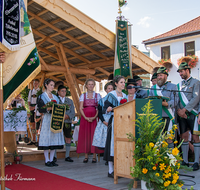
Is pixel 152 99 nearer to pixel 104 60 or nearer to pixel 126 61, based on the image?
pixel 126 61

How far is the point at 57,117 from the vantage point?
17.6ft

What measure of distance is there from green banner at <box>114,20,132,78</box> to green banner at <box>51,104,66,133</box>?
9.26 ft

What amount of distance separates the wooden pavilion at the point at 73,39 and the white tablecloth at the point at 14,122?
2.73m

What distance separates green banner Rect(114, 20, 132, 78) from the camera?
25.3 ft

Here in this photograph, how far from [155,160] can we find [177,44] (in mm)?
18735

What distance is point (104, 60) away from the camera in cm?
1021

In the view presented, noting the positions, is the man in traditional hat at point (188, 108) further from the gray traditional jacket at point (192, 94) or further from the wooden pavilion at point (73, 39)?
the wooden pavilion at point (73, 39)

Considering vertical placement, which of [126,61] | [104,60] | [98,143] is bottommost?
[98,143]

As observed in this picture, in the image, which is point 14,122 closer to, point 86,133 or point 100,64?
point 86,133

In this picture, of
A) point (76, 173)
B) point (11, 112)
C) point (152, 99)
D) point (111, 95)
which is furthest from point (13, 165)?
point (152, 99)

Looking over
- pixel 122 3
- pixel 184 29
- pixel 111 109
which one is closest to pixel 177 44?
pixel 184 29

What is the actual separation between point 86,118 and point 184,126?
213 cm

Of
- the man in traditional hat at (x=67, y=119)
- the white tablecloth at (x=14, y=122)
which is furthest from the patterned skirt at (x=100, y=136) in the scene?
the white tablecloth at (x=14, y=122)

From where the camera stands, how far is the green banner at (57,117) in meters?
5.27
